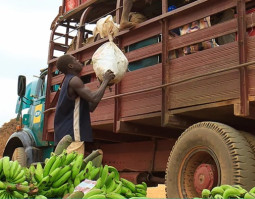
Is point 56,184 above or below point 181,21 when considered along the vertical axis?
below

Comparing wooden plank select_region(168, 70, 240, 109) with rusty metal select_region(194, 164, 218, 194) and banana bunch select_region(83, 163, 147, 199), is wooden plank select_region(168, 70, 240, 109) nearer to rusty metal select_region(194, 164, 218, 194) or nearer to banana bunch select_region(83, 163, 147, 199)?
rusty metal select_region(194, 164, 218, 194)

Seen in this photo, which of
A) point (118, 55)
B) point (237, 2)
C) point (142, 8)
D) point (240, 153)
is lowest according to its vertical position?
point (240, 153)

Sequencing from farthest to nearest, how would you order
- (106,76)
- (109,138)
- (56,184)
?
(109,138), (106,76), (56,184)

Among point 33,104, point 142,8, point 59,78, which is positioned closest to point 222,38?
point 142,8

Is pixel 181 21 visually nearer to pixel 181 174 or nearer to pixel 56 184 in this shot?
pixel 181 174

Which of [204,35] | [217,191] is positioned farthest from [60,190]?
[204,35]

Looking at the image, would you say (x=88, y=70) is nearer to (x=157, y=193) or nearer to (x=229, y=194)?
(x=229, y=194)

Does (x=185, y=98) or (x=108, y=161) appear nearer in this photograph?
(x=185, y=98)

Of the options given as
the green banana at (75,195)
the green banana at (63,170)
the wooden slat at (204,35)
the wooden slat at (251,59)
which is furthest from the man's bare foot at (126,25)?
the green banana at (75,195)

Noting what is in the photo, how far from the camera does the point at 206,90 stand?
14.4 feet

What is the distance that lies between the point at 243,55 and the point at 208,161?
1209 millimetres

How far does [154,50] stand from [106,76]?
1.18 meters

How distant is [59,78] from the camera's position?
7.09 meters

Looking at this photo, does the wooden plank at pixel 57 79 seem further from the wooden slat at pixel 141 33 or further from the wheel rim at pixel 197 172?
the wheel rim at pixel 197 172
